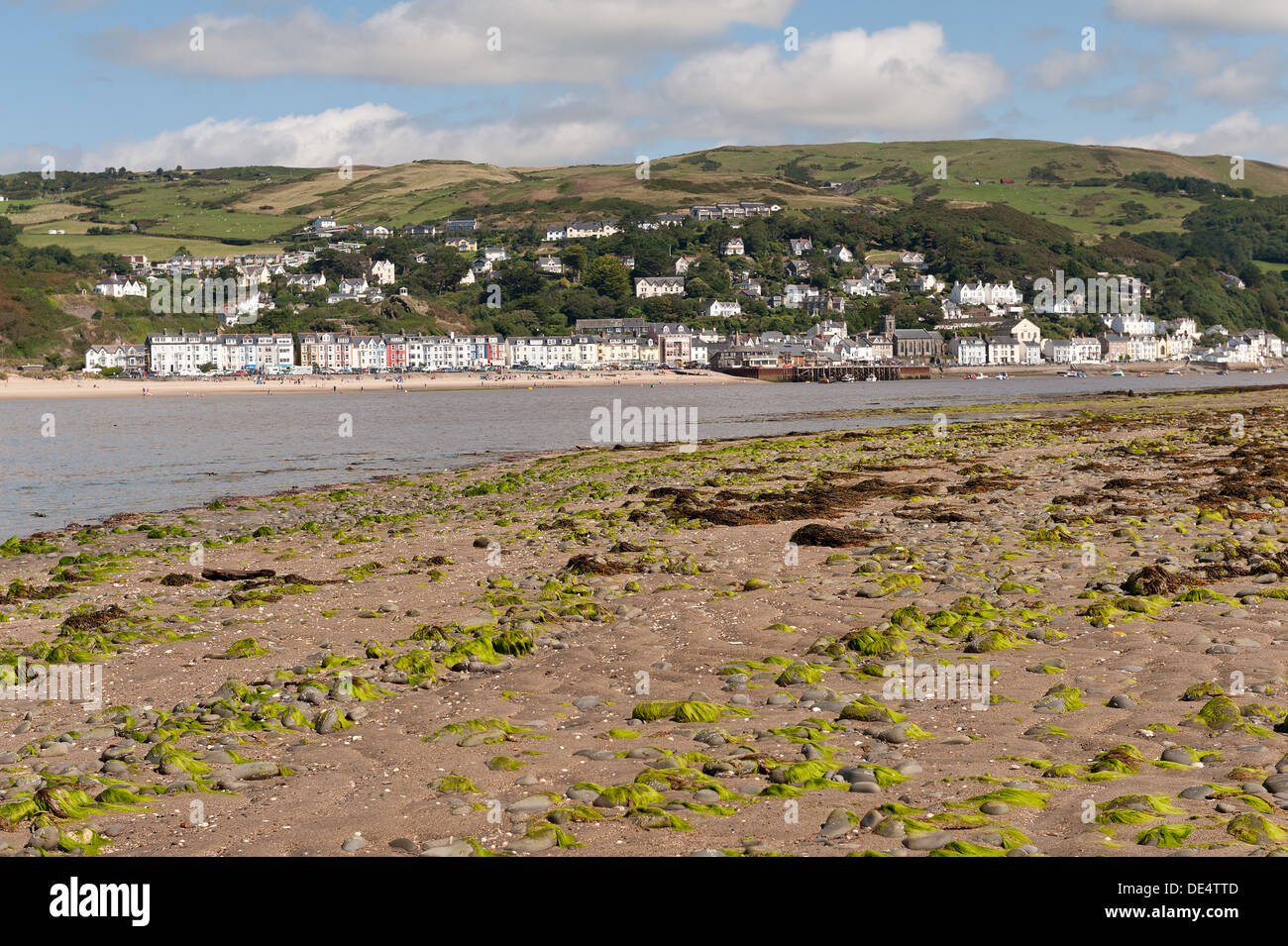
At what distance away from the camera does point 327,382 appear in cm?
15650

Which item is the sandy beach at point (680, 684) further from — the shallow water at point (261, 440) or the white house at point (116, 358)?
the white house at point (116, 358)

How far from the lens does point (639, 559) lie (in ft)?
57.4

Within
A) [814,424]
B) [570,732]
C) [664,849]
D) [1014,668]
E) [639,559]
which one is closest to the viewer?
[664,849]

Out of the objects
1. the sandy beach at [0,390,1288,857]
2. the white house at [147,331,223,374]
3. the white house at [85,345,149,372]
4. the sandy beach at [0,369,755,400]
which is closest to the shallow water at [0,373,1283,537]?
the sandy beach at [0,390,1288,857]

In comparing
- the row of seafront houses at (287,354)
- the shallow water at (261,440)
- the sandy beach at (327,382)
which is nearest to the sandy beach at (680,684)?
the shallow water at (261,440)

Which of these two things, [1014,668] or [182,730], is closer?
[182,730]

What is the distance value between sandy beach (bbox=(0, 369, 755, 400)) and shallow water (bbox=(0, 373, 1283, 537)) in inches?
941

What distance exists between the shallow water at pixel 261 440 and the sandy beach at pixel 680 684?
12312 mm

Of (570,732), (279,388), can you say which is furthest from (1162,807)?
(279,388)

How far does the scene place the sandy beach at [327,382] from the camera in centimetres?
13325

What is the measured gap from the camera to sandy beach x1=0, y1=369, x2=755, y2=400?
Answer: 437ft

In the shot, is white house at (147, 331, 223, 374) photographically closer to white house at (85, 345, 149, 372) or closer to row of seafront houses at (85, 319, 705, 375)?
row of seafront houses at (85, 319, 705, 375)

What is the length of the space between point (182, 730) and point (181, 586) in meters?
8.59
